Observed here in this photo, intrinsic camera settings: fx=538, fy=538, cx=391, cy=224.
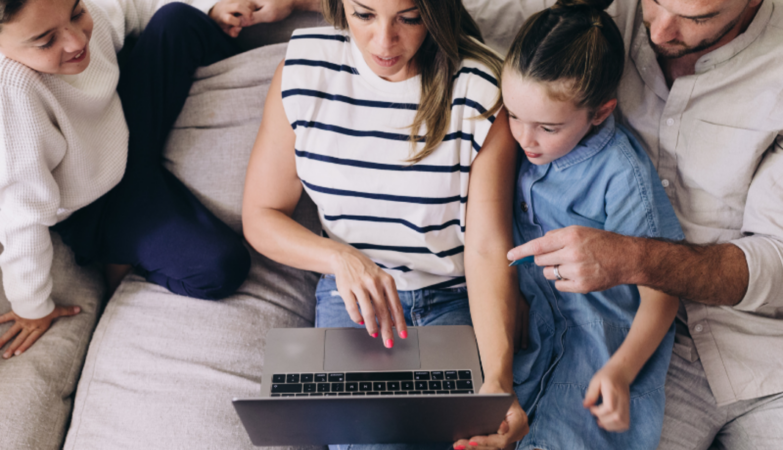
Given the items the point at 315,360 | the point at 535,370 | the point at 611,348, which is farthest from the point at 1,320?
the point at 611,348

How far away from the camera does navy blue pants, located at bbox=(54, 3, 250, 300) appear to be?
1475 millimetres

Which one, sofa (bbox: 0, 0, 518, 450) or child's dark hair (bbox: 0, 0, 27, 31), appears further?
sofa (bbox: 0, 0, 518, 450)

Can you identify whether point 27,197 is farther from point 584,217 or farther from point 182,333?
point 584,217

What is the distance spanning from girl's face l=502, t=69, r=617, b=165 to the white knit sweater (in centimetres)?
104

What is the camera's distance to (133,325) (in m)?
1.41

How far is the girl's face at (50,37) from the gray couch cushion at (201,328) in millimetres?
355

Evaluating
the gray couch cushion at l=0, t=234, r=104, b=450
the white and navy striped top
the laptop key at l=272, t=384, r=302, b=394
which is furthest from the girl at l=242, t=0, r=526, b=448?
the gray couch cushion at l=0, t=234, r=104, b=450

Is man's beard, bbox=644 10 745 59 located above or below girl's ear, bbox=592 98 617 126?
above

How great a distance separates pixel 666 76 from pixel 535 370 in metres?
0.80

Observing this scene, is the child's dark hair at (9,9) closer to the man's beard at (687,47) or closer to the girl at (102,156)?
the girl at (102,156)

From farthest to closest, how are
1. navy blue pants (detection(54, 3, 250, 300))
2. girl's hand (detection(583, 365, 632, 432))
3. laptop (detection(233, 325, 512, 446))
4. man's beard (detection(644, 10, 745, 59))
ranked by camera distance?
navy blue pants (detection(54, 3, 250, 300))
man's beard (detection(644, 10, 745, 59))
girl's hand (detection(583, 365, 632, 432))
laptop (detection(233, 325, 512, 446))

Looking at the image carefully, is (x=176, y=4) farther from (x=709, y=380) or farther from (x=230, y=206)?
(x=709, y=380)

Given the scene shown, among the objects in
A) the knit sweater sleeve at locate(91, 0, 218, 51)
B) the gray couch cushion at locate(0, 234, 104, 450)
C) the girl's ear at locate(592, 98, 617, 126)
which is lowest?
the gray couch cushion at locate(0, 234, 104, 450)

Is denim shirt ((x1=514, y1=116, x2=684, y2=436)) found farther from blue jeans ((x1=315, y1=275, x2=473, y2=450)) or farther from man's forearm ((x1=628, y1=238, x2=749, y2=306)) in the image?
blue jeans ((x1=315, y1=275, x2=473, y2=450))
